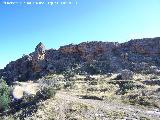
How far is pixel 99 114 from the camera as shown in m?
46.5

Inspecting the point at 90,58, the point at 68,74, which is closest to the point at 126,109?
the point at 68,74

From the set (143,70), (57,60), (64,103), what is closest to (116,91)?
(64,103)

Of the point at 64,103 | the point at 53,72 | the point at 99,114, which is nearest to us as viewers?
the point at 99,114

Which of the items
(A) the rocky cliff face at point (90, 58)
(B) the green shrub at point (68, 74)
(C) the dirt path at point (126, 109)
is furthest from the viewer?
(A) the rocky cliff face at point (90, 58)

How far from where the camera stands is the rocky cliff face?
101875 millimetres

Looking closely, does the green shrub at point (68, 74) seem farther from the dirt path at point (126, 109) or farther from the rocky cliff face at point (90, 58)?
the dirt path at point (126, 109)

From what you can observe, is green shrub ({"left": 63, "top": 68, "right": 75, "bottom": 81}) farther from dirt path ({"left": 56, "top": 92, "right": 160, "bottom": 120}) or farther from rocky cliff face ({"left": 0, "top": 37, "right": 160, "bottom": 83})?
dirt path ({"left": 56, "top": 92, "right": 160, "bottom": 120})

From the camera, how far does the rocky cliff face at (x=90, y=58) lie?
101875 mm

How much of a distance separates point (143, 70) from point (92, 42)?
24.2 metres

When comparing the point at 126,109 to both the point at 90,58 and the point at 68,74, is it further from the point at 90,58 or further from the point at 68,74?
the point at 90,58

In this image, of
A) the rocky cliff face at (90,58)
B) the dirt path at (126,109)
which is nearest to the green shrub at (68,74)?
the rocky cliff face at (90,58)

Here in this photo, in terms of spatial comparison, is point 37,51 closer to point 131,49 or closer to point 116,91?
point 131,49

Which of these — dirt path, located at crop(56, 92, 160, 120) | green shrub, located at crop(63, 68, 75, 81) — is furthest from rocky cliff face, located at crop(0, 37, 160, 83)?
dirt path, located at crop(56, 92, 160, 120)

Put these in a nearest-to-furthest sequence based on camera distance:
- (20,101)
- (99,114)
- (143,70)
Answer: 1. (99,114)
2. (20,101)
3. (143,70)
